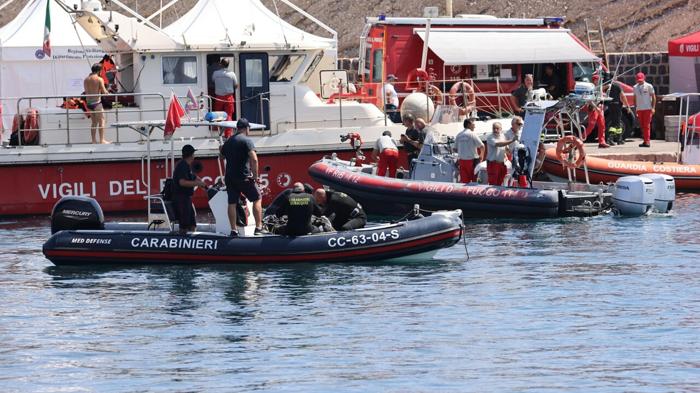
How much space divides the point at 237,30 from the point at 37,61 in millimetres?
7230

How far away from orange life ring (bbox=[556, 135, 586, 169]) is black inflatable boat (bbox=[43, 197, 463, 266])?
5.36 metres

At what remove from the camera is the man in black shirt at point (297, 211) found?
1836cm

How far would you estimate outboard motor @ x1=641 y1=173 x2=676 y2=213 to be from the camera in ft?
76.3

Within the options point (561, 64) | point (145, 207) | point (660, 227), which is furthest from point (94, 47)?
point (660, 227)

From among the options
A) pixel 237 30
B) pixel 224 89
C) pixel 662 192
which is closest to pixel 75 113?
pixel 224 89

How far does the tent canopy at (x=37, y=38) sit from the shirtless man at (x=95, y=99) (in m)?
7.08

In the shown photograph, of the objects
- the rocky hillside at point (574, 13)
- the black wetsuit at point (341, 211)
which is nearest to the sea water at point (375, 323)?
the black wetsuit at point (341, 211)

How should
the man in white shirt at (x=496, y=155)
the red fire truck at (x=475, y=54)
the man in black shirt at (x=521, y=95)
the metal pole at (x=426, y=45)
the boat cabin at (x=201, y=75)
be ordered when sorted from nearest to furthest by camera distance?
the man in white shirt at (x=496, y=155) < the boat cabin at (x=201, y=75) < the man in black shirt at (x=521, y=95) < the metal pole at (x=426, y=45) < the red fire truck at (x=475, y=54)

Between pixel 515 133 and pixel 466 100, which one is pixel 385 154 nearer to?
pixel 515 133

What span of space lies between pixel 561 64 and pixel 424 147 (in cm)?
944

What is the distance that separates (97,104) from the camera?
24.4m

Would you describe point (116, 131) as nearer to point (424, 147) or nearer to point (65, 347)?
point (424, 147)

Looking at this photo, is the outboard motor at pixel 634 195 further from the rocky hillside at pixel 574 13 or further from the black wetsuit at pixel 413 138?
the rocky hillside at pixel 574 13

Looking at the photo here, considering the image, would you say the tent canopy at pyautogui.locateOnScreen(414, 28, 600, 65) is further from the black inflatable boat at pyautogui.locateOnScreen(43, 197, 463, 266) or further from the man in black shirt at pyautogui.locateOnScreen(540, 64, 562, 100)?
the black inflatable boat at pyautogui.locateOnScreen(43, 197, 463, 266)
